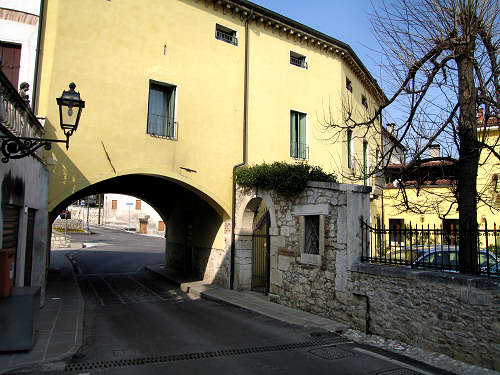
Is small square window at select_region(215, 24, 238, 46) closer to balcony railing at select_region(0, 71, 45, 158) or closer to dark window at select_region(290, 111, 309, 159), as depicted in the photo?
dark window at select_region(290, 111, 309, 159)

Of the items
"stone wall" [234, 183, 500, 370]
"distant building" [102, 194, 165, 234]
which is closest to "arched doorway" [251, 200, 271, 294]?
"stone wall" [234, 183, 500, 370]

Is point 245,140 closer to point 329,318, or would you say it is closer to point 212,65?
point 212,65

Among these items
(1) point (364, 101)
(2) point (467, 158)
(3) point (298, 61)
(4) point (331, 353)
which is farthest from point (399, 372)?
(1) point (364, 101)

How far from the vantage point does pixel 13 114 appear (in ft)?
21.0

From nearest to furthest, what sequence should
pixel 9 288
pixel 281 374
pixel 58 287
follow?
pixel 281 374 → pixel 9 288 → pixel 58 287

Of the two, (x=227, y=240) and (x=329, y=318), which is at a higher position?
(x=227, y=240)

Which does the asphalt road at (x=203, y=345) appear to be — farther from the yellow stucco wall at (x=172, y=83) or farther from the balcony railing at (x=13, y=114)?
the balcony railing at (x=13, y=114)

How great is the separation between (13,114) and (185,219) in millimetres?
10011

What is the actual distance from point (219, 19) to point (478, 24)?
839 centimetres

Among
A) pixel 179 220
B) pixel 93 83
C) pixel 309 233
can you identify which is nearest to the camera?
pixel 309 233

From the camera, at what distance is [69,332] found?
701 cm

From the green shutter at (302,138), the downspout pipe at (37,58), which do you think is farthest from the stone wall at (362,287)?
the downspout pipe at (37,58)

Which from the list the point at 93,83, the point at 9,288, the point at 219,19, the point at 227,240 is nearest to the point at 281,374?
the point at 9,288

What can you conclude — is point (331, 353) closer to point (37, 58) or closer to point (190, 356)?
point (190, 356)
